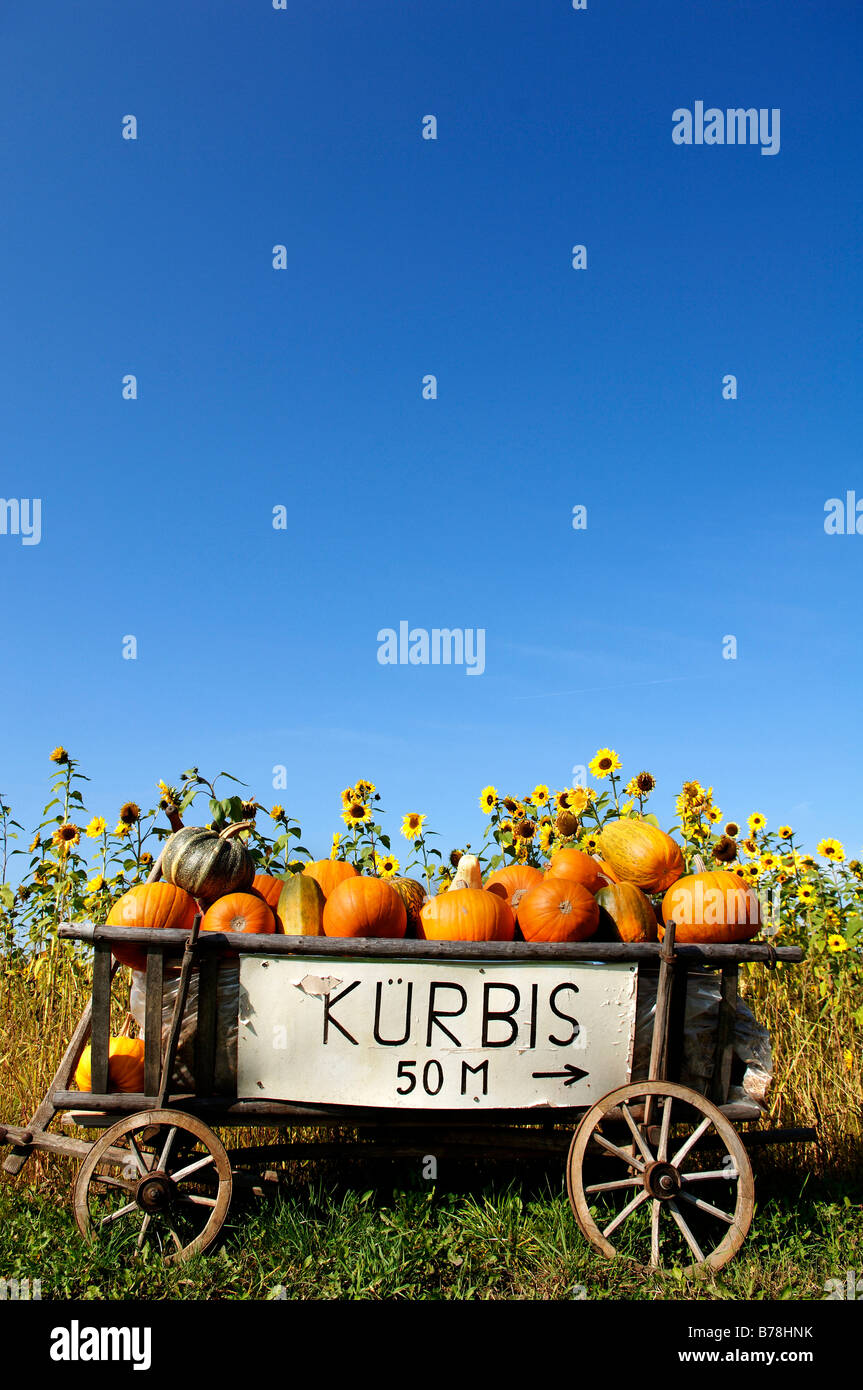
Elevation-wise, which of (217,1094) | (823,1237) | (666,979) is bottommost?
(823,1237)

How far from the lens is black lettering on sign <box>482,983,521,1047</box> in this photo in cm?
344

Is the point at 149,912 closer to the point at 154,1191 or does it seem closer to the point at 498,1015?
the point at 154,1191

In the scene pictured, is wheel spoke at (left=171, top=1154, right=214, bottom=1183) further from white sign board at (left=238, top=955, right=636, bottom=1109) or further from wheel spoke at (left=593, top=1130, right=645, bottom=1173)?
wheel spoke at (left=593, top=1130, right=645, bottom=1173)

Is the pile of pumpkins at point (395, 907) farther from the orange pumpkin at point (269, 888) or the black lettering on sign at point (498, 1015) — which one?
the black lettering on sign at point (498, 1015)

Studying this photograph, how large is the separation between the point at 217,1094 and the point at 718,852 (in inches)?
115

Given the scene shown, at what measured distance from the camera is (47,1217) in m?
3.78

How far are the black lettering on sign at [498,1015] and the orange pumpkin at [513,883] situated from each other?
0.59 metres

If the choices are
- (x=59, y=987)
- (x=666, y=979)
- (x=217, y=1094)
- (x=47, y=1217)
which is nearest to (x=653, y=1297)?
(x=666, y=979)

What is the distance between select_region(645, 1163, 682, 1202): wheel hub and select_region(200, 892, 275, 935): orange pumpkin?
1.67 metres

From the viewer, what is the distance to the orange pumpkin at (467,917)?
11.9 ft

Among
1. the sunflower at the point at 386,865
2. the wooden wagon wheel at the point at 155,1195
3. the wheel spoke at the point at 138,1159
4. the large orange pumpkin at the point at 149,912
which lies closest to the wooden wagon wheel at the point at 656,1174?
the wooden wagon wheel at the point at 155,1195

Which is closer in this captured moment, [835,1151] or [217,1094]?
[217,1094]
